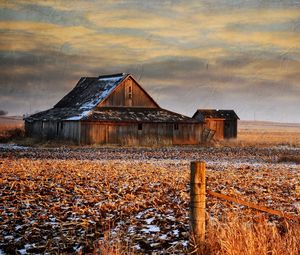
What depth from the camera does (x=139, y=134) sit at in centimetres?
4659

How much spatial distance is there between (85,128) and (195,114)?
23.9 meters

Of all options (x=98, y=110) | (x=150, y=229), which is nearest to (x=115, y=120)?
(x=98, y=110)

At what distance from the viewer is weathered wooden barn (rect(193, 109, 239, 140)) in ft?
202

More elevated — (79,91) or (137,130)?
(79,91)

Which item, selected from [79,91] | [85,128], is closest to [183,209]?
[85,128]

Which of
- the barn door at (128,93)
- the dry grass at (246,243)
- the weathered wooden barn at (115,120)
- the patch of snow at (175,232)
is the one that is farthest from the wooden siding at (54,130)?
the dry grass at (246,243)

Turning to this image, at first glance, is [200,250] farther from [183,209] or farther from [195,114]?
[195,114]

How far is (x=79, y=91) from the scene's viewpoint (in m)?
54.9

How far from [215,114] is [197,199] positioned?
56421 millimetres

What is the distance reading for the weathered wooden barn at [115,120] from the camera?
4453cm

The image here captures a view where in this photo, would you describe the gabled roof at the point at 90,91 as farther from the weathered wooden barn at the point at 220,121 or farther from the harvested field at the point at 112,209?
the harvested field at the point at 112,209

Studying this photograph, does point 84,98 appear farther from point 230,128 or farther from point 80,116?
point 230,128

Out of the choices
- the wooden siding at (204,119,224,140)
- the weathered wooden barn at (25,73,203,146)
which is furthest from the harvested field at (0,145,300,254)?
the wooden siding at (204,119,224,140)

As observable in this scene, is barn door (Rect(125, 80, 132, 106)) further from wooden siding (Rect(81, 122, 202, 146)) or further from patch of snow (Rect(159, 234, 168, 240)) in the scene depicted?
patch of snow (Rect(159, 234, 168, 240))
